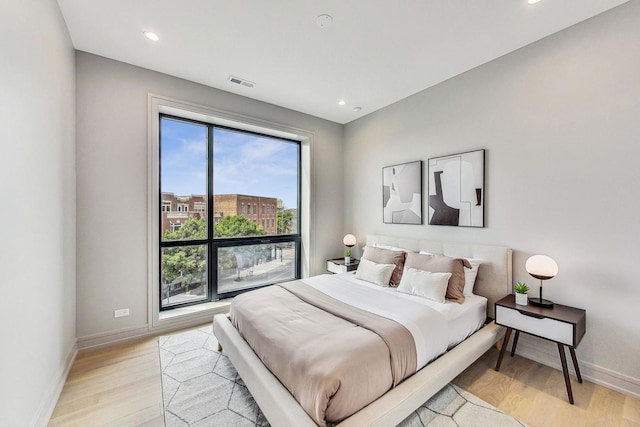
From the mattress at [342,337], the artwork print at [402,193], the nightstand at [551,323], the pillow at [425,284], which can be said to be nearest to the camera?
the mattress at [342,337]

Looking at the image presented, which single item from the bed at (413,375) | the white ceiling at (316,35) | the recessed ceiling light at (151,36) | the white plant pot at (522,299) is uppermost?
the recessed ceiling light at (151,36)

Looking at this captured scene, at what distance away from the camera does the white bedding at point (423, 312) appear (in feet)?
6.47

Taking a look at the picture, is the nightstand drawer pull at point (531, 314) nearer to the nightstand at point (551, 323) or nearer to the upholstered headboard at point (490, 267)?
the nightstand at point (551, 323)

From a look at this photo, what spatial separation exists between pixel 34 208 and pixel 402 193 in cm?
364

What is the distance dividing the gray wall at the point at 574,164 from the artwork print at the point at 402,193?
0.55m

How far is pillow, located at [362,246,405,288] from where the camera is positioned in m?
3.09

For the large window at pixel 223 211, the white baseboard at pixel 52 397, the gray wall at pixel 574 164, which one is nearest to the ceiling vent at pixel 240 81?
the large window at pixel 223 211

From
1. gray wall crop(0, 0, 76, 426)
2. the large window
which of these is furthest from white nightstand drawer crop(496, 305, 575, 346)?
gray wall crop(0, 0, 76, 426)

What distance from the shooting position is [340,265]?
4.13 m

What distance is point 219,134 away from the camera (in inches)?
147

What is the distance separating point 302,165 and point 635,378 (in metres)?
4.29

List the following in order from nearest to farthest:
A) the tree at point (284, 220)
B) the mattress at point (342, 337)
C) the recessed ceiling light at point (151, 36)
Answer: the mattress at point (342, 337)
the recessed ceiling light at point (151, 36)
the tree at point (284, 220)

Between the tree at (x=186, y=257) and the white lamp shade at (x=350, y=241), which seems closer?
the tree at (x=186, y=257)

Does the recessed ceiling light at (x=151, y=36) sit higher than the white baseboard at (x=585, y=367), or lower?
higher
